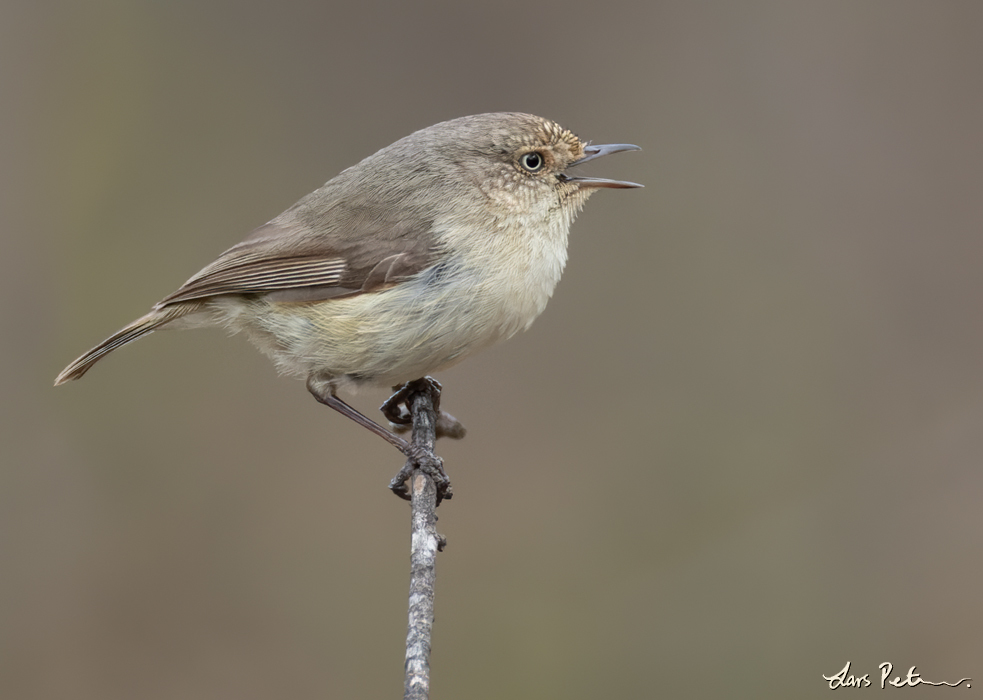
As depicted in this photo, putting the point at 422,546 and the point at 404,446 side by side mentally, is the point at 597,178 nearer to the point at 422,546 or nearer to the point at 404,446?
the point at 404,446

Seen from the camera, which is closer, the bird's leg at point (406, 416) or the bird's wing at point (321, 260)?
the bird's wing at point (321, 260)

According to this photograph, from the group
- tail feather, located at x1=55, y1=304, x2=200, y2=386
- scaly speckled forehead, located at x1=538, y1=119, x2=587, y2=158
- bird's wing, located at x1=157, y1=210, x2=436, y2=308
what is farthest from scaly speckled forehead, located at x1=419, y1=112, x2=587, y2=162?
tail feather, located at x1=55, y1=304, x2=200, y2=386

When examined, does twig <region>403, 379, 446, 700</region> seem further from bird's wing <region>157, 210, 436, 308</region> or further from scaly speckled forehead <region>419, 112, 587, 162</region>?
scaly speckled forehead <region>419, 112, 587, 162</region>

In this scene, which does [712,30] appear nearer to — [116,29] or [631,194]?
[631,194]

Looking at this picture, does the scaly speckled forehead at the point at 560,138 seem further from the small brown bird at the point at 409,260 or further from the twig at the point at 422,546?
the twig at the point at 422,546

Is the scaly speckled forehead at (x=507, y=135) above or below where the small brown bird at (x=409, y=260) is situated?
above
